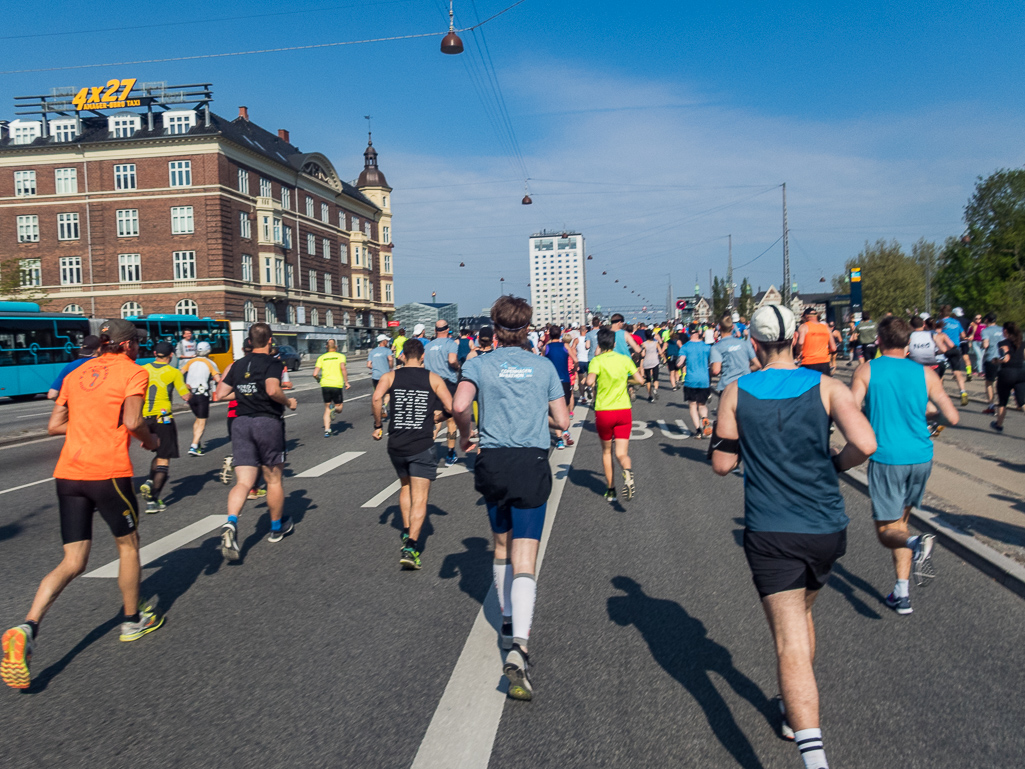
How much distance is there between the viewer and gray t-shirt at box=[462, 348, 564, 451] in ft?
13.0

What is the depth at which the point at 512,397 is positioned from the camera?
13.0 feet

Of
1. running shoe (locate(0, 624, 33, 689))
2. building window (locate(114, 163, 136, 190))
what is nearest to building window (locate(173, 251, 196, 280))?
building window (locate(114, 163, 136, 190))

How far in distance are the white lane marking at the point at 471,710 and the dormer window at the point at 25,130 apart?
62.5 metres

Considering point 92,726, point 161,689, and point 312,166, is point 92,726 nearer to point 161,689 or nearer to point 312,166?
point 161,689

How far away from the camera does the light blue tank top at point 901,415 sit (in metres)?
4.75

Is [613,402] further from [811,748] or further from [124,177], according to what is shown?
[124,177]

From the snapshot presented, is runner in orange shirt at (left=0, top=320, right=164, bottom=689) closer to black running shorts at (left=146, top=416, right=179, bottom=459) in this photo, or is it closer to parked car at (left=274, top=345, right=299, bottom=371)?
black running shorts at (left=146, top=416, right=179, bottom=459)

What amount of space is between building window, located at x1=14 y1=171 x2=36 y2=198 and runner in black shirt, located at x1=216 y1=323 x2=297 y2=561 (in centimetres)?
5746

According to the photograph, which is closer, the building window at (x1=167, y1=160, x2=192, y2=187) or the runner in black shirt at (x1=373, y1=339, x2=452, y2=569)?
the runner in black shirt at (x1=373, y1=339, x2=452, y2=569)

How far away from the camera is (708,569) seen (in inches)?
224

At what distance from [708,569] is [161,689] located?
3.66 metres

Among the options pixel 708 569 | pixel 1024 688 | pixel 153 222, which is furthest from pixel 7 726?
pixel 153 222

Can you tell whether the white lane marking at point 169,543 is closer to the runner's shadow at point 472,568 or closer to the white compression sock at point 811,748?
the runner's shadow at point 472,568

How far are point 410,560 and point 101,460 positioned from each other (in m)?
2.25
